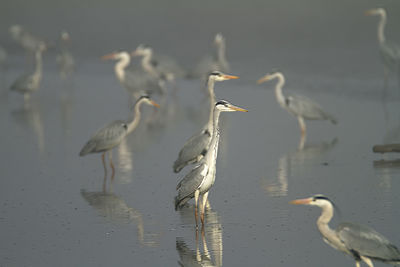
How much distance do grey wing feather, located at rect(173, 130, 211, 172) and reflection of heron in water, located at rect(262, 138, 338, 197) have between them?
0.91 m

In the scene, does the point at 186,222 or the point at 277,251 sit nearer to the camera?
the point at 277,251

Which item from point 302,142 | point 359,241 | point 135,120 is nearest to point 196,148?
point 135,120

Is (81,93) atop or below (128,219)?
atop

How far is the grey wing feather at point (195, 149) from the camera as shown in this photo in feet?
30.4

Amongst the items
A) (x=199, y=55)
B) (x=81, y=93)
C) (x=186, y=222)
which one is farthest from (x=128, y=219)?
(x=199, y=55)

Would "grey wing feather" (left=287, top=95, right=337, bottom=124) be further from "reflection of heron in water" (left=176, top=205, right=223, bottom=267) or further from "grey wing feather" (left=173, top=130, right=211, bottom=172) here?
"reflection of heron in water" (left=176, top=205, right=223, bottom=267)

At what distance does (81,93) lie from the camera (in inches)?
734

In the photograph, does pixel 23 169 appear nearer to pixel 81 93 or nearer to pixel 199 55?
pixel 81 93

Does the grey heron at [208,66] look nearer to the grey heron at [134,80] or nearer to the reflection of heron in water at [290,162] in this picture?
the grey heron at [134,80]

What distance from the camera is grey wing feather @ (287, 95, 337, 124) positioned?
42.6ft

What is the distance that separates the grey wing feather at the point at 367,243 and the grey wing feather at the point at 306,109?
7.14 meters

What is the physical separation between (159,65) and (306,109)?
7.33 meters

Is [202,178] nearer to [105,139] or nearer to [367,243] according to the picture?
[367,243]

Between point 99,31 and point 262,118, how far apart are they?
63.7 feet
